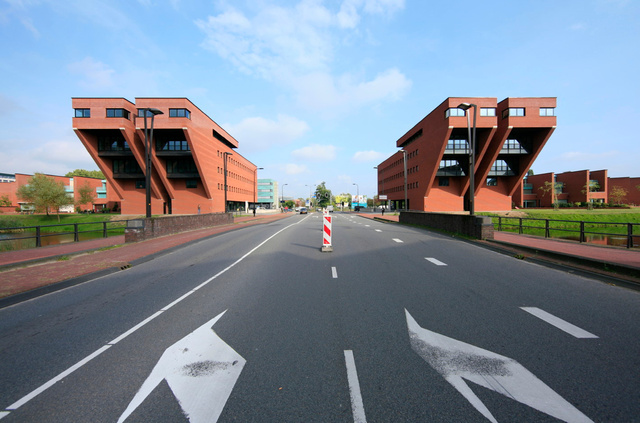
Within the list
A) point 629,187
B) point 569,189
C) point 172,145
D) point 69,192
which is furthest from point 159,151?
point 629,187

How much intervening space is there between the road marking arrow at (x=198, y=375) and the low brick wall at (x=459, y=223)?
14095 millimetres

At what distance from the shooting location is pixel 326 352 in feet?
11.6

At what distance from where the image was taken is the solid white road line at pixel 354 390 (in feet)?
7.95

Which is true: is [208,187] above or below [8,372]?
above

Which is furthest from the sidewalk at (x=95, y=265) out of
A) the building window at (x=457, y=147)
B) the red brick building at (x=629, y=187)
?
the red brick building at (x=629, y=187)

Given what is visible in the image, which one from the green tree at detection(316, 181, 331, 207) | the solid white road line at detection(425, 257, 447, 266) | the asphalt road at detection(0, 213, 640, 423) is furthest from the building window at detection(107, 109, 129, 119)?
the green tree at detection(316, 181, 331, 207)

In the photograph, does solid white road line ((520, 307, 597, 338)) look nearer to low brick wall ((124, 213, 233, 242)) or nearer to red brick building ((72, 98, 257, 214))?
low brick wall ((124, 213, 233, 242))

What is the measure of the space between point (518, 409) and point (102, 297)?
7178 mm

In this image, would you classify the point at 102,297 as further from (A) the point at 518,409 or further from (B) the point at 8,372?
(A) the point at 518,409

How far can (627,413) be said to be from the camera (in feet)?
8.00

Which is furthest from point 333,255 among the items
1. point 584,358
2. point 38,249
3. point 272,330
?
point 38,249

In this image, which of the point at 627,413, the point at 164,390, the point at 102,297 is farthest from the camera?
the point at 102,297

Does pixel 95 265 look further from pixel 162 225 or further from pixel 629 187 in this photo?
pixel 629 187

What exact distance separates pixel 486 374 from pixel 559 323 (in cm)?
226
